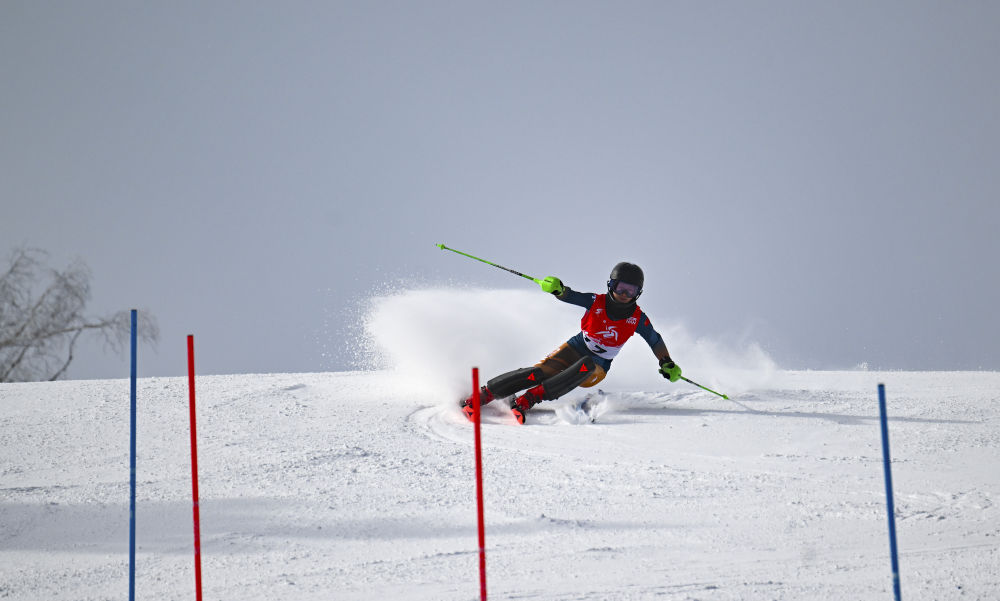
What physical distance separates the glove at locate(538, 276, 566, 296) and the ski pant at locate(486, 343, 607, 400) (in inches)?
28.5

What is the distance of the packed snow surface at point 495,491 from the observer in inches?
176

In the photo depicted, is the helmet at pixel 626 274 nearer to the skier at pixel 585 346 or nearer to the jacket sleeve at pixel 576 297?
the skier at pixel 585 346

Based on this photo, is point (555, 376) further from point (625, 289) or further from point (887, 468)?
point (887, 468)

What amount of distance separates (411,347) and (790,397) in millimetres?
4801

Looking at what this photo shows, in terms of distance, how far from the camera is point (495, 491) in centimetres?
606

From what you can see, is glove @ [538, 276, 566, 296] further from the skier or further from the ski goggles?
the ski goggles

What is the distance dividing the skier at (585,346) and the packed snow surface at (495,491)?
328 mm

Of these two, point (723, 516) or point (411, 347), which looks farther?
point (411, 347)

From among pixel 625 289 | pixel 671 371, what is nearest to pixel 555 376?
pixel 625 289

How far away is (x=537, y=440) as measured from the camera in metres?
7.82

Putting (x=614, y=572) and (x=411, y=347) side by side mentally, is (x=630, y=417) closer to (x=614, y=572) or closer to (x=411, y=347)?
(x=411, y=347)

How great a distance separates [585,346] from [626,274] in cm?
99

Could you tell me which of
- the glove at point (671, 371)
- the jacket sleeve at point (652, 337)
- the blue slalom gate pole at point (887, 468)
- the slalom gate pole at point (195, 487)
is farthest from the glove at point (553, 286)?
the blue slalom gate pole at point (887, 468)

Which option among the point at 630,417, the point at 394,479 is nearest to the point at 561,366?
the point at 630,417
